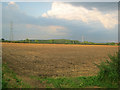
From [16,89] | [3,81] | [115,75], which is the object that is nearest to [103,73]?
[115,75]

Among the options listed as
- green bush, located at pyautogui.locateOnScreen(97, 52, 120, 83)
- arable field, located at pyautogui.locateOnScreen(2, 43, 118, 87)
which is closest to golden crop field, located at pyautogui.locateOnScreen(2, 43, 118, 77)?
arable field, located at pyautogui.locateOnScreen(2, 43, 118, 87)

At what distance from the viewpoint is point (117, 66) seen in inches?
303

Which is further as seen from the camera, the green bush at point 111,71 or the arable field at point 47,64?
the arable field at point 47,64

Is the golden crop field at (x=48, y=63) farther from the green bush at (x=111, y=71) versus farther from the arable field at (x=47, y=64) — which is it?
the green bush at (x=111, y=71)

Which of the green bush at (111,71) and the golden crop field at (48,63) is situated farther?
the golden crop field at (48,63)

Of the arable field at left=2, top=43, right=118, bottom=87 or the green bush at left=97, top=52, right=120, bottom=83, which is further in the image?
the arable field at left=2, top=43, right=118, bottom=87

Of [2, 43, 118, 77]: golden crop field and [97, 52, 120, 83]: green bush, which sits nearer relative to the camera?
[97, 52, 120, 83]: green bush

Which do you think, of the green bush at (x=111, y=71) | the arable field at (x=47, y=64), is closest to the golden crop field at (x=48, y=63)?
the arable field at (x=47, y=64)

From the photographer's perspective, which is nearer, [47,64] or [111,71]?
[111,71]

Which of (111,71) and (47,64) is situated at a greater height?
(111,71)

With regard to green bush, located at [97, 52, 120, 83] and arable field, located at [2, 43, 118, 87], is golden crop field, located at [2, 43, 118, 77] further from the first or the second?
green bush, located at [97, 52, 120, 83]

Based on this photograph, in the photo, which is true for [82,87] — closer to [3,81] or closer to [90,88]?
[90,88]

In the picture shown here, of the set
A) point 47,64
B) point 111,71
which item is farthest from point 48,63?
point 111,71

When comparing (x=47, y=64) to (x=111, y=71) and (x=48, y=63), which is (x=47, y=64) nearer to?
(x=48, y=63)
